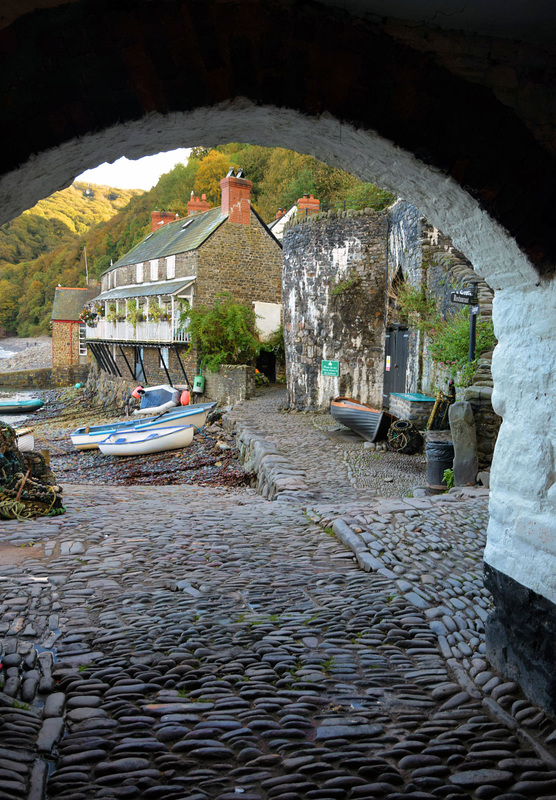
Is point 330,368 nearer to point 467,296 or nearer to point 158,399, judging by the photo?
point 467,296

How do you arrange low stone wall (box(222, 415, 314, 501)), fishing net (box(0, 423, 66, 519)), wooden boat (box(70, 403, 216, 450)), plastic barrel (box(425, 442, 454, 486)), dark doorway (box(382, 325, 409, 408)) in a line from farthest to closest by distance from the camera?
wooden boat (box(70, 403, 216, 450)), dark doorway (box(382, 325, 409, 408)), low stone wall (box(222, 415, 314, 501)), plastic barrel (box(425, 442, 454, 486)), fishing net (box(0, 423, 66, 519))

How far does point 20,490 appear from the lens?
23.1 feet

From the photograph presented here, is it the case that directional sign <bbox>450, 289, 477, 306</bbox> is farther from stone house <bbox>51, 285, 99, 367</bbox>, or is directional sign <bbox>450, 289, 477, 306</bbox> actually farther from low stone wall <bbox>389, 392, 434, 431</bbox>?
stone house <bbox>51, 285, 99, 367</bbox>

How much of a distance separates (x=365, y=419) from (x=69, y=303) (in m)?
36.3

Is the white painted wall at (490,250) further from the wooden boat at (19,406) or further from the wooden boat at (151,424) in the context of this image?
the wooden boat at (19,406)

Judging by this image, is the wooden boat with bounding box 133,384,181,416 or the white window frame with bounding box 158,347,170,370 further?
the white window frame with bounding box 158,347,170,370

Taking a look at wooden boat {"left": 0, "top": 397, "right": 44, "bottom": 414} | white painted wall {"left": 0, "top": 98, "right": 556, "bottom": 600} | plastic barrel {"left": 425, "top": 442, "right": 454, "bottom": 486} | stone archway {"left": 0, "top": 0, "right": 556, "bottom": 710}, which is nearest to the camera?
stone archway {"left": 0, "top": 0, "right": 556, "bottom": 710}

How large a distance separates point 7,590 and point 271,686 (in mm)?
2352

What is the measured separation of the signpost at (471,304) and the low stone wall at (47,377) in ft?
126

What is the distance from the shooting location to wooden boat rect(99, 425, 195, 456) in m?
15.8

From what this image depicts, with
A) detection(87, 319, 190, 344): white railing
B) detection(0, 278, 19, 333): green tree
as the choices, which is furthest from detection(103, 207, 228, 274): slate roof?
detection(0, 278, 19, 333): green tree

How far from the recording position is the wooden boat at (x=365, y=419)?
11.7 m

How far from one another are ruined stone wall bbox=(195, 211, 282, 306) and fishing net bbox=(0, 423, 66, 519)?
54.6 ft

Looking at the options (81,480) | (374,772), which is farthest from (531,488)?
(81,480)
